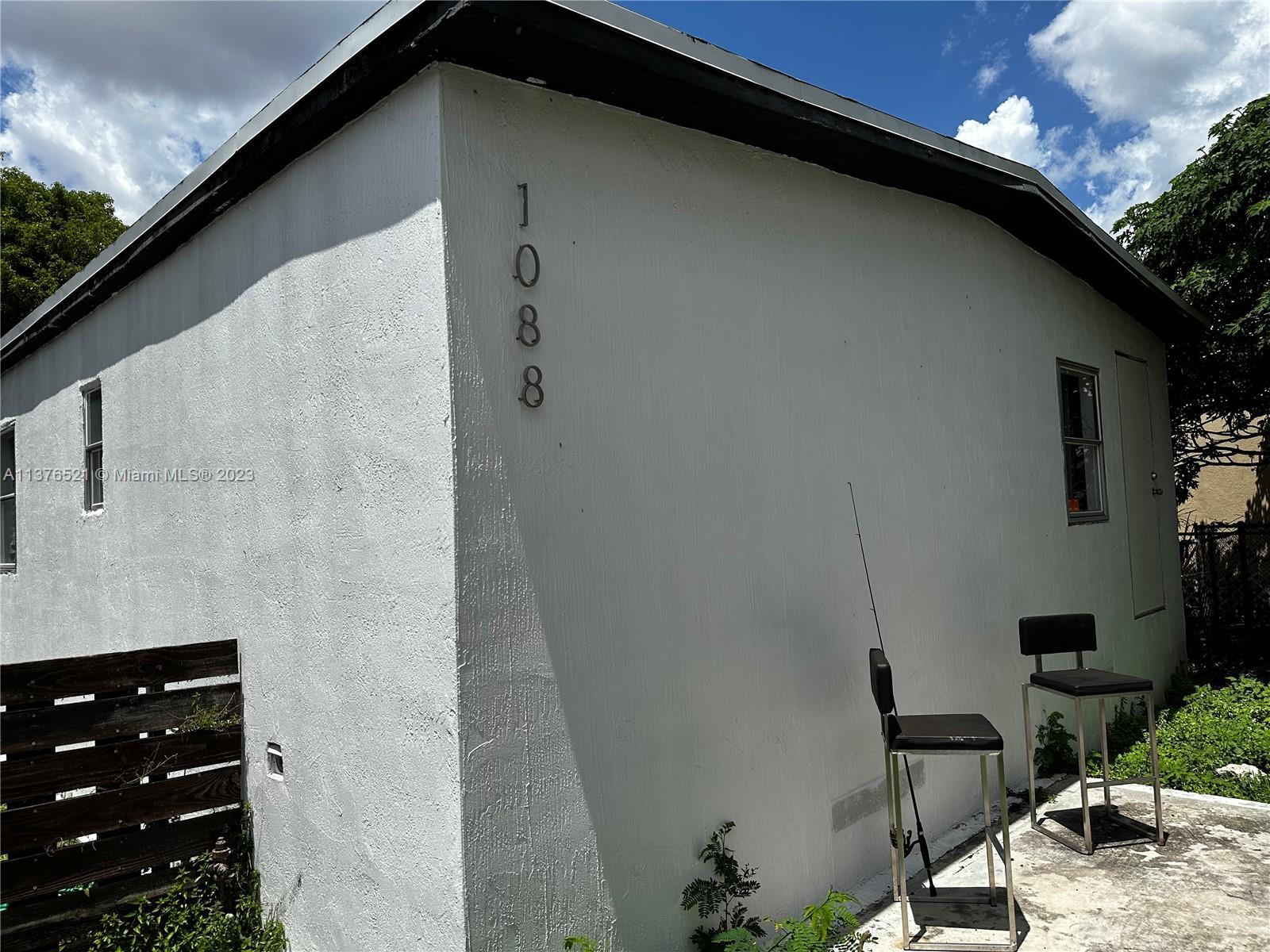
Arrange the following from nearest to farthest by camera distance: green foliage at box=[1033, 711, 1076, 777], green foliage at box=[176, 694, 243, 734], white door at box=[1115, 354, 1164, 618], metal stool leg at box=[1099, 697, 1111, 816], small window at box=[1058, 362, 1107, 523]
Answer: green foliage at box=[176, 694, 243, 734] → metal stool leg at box=[1099, 697, 1111, 816] → green foliage at box=[1033, 711, 1076, 777] → small window at box=[1058, 362, 1107, 523] → white door at box=[1115, 354, 1164, 618]

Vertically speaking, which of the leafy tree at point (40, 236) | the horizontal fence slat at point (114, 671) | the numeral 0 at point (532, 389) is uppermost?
the leafy tree at point (40, 236)

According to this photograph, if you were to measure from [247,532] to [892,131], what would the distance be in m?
3.63

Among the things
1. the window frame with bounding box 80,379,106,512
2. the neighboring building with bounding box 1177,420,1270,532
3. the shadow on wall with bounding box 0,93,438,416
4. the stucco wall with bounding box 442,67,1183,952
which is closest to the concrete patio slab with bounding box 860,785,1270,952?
the stucco wall with bounding box 442,67,1183,952

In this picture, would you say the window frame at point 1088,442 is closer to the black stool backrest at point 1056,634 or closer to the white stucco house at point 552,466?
the white stucco house at point 552,466

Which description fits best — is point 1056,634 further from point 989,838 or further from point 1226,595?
point 1226,595

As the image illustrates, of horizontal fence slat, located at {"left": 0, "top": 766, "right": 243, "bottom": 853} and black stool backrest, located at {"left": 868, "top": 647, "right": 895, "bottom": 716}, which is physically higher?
black stool backrest, located at {"left": 868, "top": 647, "right": 895, "bottom": 716}

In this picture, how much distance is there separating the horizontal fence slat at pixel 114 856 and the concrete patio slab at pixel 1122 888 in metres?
2.91

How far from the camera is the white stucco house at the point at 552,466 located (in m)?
2.90

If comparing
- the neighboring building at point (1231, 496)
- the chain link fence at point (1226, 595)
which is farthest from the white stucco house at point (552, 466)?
the neighboring building at point (1231, 496)

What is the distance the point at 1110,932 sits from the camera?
3713 millimetres

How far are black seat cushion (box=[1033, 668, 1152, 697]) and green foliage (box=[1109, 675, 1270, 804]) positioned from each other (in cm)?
128

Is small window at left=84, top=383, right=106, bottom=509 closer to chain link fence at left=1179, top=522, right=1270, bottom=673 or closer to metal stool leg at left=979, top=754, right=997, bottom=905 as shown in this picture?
metal stool leg at left=979, top=754, right=997, bottom=905

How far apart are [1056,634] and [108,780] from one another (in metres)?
4.83

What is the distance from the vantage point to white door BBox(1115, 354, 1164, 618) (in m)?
7.50
